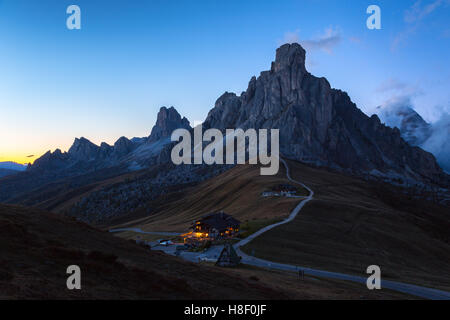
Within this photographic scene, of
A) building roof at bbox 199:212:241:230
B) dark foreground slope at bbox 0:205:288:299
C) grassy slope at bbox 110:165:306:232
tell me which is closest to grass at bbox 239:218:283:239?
building roof at bbox 199:212:241:230

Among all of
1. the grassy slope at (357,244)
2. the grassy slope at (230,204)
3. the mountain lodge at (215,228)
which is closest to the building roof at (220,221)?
the mountain lodge at (215,228)

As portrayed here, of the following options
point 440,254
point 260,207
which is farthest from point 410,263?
point 260,207

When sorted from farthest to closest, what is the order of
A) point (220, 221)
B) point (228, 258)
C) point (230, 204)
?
1. point (230, 204)
2. point (220, 221)
3. point (228, 258)

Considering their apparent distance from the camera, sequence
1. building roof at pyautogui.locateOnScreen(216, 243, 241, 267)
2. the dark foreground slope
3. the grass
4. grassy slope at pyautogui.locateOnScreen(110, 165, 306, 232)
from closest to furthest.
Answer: the dark foreground slope < building roof at pyautogui.locateOnScreen(216, 243, 241, 267) < the grass < grassy slope at pyautogui.locateOnScreen(110, 165, 306, 232)

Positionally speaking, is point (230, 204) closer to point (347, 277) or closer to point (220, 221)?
point (220, 221)

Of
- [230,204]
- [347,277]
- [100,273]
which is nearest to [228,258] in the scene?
[347,277]

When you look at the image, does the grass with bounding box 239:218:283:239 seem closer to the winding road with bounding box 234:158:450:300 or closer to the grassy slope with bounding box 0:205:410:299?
the winding road with bounding box 234:158:450:300

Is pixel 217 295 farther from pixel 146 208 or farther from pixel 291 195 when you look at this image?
pixel 146 208

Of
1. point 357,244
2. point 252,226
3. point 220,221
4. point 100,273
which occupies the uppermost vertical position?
point 100,273

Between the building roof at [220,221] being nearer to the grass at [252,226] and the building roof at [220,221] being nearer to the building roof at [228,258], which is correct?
the grass at [252,226]
